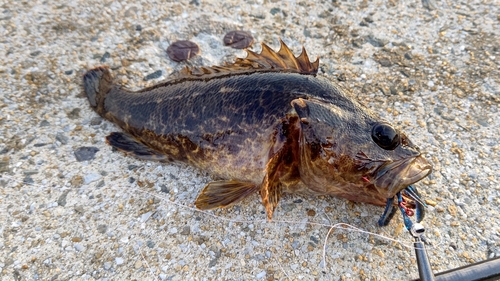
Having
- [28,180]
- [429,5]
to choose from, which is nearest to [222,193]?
[28,180]

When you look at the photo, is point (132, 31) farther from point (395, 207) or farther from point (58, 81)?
point (395, 207)

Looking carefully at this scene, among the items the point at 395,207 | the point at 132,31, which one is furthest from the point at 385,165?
the point at 132,31

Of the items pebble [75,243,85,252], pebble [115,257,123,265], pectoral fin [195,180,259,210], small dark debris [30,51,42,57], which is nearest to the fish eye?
pectoral fin [195,180,259,210]

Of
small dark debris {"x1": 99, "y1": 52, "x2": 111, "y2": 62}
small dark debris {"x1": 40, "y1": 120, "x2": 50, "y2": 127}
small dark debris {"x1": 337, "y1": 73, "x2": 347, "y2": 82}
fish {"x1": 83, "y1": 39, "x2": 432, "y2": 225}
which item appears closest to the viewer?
fish {"x1": 83, "y1": 39, "x2": 432, "y2": 225}

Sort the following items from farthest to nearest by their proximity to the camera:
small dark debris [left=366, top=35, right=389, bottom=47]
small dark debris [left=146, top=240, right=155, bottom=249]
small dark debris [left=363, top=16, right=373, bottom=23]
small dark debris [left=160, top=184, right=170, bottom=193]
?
1. small dark debris [left=363, top=16, right=373, bottom=23]
2. small dark debris [left=366, top=35, right=389, bottom=47]
3. small dark debris [left=160, top=184, right=170, bottom=193]
4. small dark debris [left=146, top=240, right=155, bottom=249]

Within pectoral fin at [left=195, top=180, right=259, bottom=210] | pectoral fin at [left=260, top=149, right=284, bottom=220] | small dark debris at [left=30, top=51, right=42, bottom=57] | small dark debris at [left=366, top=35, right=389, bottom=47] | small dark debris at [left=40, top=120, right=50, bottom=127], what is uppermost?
small dark debris at [left=366, top=35, right=389, bottom=47]


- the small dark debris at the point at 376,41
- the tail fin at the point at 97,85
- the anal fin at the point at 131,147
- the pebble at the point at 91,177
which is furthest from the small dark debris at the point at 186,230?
the small dark debris at the point at 376,41

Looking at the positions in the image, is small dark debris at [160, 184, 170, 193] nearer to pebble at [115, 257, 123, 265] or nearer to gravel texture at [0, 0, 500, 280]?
gravel texture at [0, 0, 500, 280]

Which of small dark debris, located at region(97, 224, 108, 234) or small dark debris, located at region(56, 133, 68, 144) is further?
small dark debris, located at region(56, 133, 68, 144)

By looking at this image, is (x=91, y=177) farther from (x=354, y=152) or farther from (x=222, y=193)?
(x=354, y=152)
